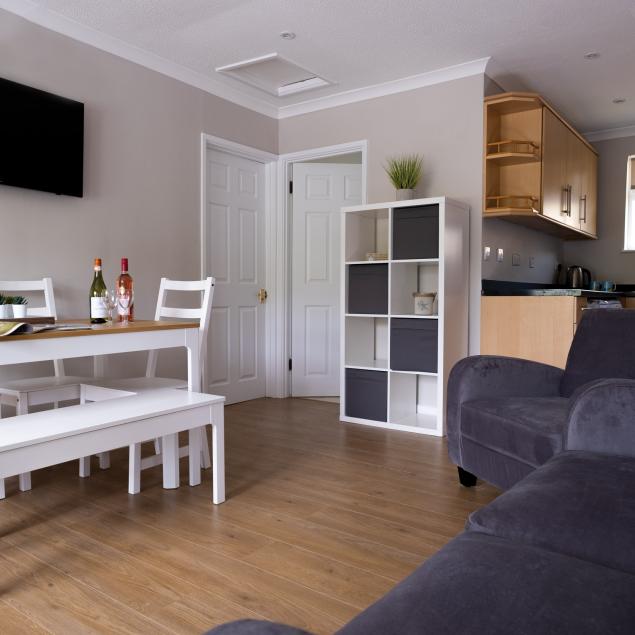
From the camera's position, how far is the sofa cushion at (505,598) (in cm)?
76

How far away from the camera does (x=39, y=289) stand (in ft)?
10.3

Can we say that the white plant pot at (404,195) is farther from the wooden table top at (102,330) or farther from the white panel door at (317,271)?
the wooden table top at (102,330)

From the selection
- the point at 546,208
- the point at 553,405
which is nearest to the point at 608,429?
the point at 553,405

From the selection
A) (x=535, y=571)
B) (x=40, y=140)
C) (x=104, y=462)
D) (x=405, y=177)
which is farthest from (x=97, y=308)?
(x=405, y=177)

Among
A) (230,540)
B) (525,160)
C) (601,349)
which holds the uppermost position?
(525,160)

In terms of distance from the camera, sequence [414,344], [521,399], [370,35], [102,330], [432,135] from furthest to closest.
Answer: [432,135]
[414,344]
[370,35]
[521,399]
[102,330]

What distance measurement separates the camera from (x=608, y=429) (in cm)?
163

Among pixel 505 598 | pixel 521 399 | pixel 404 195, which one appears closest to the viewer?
pixel 505 598

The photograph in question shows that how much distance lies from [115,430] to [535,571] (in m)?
1.54

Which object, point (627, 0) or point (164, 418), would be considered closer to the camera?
point (164, 418)

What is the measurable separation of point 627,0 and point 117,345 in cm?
314

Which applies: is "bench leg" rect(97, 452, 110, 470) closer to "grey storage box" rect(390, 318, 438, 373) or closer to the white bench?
the white bench

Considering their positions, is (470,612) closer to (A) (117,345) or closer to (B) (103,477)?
(A) (117,345)

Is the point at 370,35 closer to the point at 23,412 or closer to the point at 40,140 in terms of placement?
the point at 40,140
